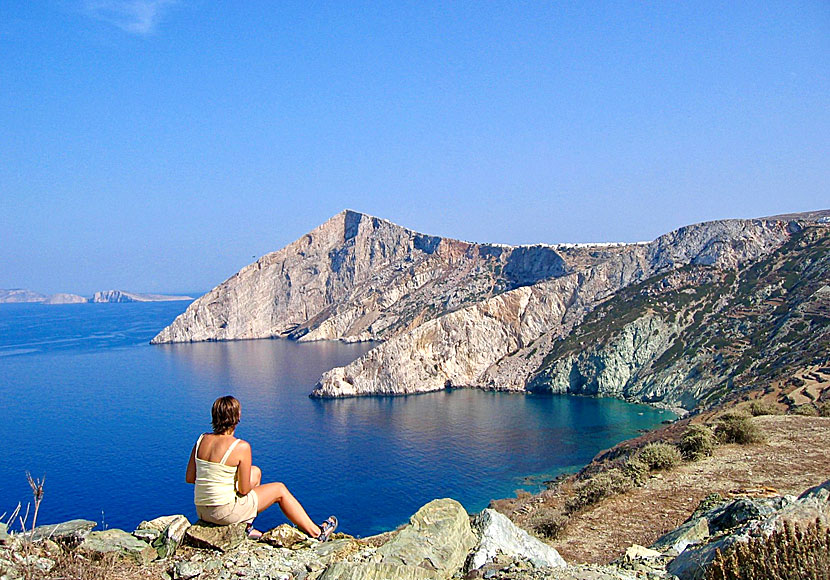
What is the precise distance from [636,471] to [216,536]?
42.9ft

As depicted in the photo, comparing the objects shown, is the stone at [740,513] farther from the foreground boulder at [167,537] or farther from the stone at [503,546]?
the foreground boulder at [167,537]

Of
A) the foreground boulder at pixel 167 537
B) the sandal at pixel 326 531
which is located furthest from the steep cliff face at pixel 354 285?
the foreground boulder at pixel 167 537

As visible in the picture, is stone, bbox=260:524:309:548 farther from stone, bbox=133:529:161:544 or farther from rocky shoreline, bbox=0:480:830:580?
stone, bbox=133:529:161:544

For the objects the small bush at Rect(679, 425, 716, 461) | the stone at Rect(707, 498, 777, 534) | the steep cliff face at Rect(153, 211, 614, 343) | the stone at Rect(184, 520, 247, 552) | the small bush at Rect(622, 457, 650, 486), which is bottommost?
the small bush at Rect(622, 457, 650, 486)

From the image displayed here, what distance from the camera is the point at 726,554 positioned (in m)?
6.87

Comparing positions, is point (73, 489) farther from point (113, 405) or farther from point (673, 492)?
point (673, 492)

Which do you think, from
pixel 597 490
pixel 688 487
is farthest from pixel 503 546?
pixel 688 487

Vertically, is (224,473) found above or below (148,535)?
above

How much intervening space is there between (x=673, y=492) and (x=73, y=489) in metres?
50.5

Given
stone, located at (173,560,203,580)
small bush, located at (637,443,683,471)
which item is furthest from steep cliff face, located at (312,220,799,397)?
stone, located at (173,560,203,580)

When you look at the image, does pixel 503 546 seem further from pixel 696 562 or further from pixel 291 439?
pixel 291 439

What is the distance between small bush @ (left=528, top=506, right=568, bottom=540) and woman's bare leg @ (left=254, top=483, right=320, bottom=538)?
7860mm

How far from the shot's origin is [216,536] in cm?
743

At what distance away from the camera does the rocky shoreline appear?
6574 millimetres
